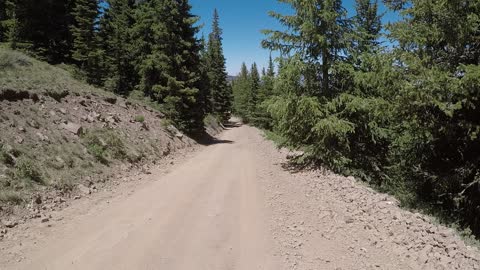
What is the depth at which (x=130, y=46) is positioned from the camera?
1088 inches

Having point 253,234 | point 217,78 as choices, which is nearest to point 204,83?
point 217,78

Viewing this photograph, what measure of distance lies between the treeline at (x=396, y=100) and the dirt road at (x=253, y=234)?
2319mm

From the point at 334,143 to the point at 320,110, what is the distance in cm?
137

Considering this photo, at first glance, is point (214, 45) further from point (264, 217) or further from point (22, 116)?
point (264, 217)

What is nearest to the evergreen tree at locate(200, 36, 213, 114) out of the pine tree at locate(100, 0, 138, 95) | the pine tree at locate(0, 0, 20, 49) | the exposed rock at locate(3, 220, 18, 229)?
the pine tree at locate(100, 0, 138, 95)

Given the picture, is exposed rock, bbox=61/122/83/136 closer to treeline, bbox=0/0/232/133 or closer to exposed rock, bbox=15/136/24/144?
exposed rock, bbox=15/136/24/144

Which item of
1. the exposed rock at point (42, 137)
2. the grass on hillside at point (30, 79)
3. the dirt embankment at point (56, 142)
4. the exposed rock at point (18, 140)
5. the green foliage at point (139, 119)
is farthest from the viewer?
the green foliage at point (139, 119)

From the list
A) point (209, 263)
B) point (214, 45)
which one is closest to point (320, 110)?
point (209, 263)

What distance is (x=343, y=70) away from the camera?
11.9m

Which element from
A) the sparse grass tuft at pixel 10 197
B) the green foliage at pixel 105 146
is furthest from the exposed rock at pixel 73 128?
the sparse grass tuft at pixel 10 197

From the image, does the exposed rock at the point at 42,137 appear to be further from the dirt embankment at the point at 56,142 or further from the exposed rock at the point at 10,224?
the exposed rock at the point at 10,224

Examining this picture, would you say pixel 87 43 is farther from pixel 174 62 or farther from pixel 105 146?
pixel 105 146

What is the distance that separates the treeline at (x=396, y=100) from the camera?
7.82 metres

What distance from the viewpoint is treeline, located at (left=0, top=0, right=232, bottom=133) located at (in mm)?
23172
